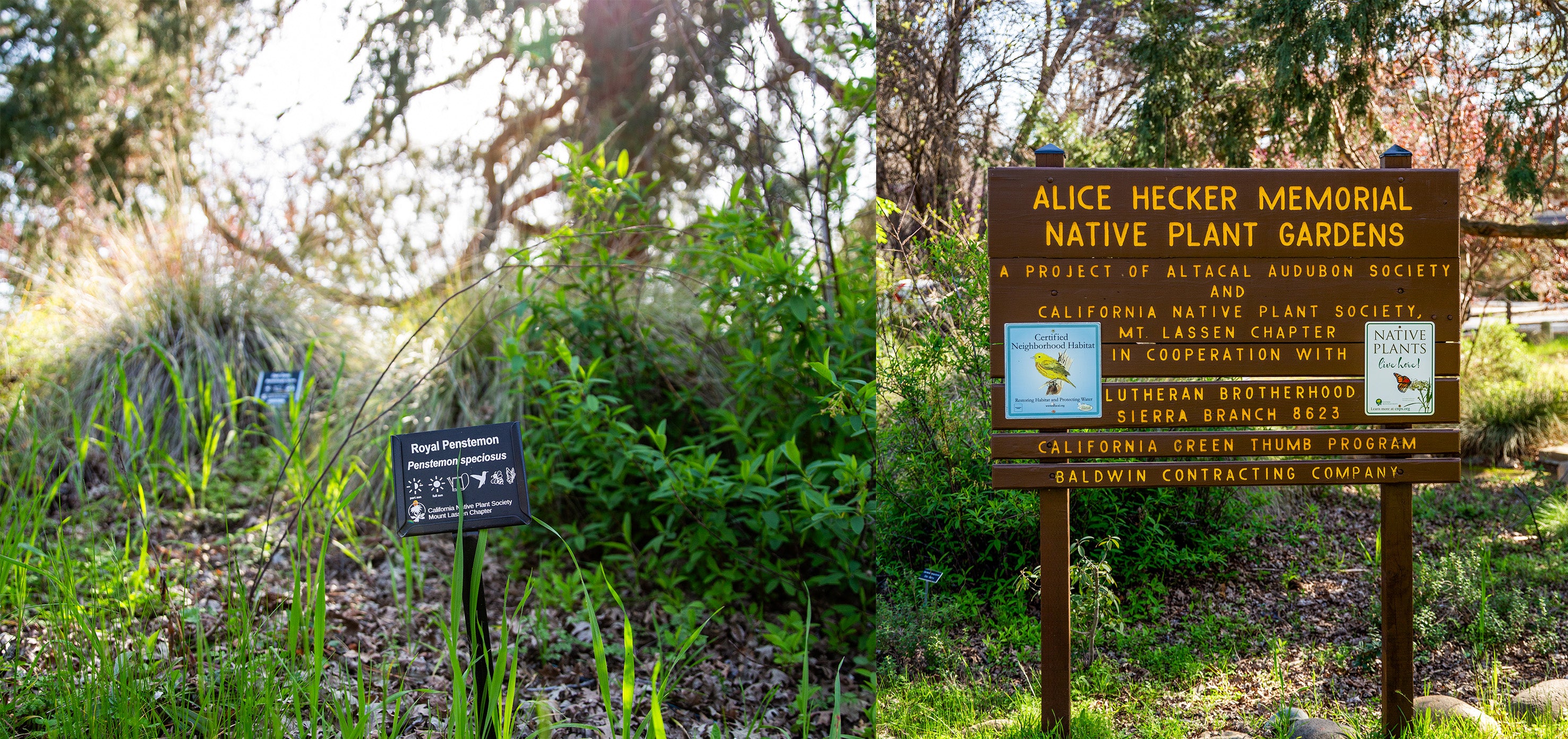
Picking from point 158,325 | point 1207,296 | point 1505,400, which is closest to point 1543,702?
point 1505,400

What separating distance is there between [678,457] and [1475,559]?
8.13 ft

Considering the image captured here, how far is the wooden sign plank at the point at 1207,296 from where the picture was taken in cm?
193

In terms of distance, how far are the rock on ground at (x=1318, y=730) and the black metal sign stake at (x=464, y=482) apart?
190cm

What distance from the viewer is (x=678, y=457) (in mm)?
3277

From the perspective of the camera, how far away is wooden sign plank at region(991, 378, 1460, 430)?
1.93 meters

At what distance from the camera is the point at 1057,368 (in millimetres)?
1923

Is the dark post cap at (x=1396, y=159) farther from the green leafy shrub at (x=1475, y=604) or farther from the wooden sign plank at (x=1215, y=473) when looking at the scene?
the green leafy shrub at (x=1475, y=604)

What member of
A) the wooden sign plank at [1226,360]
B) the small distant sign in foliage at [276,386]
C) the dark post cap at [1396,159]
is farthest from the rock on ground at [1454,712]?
the small distant sign in foliage at [276,386]

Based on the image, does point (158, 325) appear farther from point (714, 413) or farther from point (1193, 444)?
point (1193, 444)

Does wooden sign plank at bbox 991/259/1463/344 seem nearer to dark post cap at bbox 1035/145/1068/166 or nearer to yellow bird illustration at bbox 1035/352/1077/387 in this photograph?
yellow bird illustration at bbox 1035/352/1077/387

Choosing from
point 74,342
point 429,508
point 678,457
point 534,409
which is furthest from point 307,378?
point 429,508

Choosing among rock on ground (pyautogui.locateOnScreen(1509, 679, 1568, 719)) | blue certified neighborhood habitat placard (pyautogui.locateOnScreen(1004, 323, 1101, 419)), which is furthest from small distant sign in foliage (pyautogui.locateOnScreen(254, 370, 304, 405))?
rock on ground (pyautogui.locateOnScreen(1509, 679, 1568, 719))

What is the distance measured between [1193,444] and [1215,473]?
88mm

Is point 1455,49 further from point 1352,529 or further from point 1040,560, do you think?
point 1040,560
